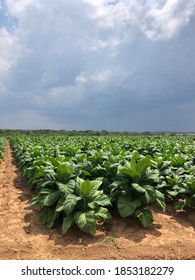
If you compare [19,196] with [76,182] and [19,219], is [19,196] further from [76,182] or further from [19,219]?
[76,182]

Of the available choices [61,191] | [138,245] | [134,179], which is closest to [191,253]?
[138,245]

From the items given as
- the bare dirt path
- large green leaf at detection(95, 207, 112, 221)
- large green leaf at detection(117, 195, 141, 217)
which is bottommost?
the bare dirt path

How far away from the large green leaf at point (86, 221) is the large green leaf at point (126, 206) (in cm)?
51

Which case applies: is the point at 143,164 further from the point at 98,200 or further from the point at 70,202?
the point at 70,202

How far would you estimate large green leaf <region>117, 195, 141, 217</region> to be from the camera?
14.8 ft

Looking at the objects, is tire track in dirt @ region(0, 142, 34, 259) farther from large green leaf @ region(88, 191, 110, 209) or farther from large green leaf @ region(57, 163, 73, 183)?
large green leaf @ region(88, 191, 110, 209)

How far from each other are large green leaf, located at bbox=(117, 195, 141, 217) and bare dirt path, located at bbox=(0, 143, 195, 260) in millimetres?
305

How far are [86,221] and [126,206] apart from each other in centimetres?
77

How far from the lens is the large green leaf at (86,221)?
13.8 ft

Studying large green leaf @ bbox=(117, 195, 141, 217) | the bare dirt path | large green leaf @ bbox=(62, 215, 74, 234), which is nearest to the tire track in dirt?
the bare dirt path

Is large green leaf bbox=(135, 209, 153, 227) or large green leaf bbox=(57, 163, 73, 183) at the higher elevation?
large green leaf bbox=(57, 163, 73, 183)

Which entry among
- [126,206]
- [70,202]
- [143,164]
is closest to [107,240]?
[126,206]

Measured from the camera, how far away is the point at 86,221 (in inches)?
167

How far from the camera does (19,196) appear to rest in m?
7.27
